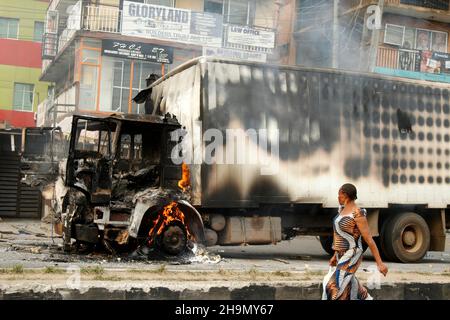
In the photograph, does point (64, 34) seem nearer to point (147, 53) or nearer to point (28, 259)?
point (147, 53)

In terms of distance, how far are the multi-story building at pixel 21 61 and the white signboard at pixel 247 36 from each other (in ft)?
44.7

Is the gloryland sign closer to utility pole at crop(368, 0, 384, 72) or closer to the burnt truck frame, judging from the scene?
utility pole at crop(368, 0, 384, 72)

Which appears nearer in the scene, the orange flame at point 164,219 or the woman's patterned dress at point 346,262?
the woman's patterned dress at point 346,262

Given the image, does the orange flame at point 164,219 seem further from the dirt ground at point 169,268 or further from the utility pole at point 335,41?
the utility pole at point 335,41

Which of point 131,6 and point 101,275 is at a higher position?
point 131,6

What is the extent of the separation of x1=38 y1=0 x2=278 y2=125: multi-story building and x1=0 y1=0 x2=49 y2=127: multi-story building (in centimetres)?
916

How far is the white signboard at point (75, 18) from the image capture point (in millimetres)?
22189

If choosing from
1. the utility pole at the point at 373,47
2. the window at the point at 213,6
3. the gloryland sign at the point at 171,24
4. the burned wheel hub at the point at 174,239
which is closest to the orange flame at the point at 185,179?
the burned wheel hub at the point at 174,239

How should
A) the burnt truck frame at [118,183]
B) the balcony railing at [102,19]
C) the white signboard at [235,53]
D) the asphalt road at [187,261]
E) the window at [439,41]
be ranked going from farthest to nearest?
1. the window at [439,41]
2. the white signboard at [235,53]
3. the balcony railing at [102,19]
4. the burnt truck frame at [118,183]
5. the asphalt road at [187,261]

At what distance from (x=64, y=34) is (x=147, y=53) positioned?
17.1 feet

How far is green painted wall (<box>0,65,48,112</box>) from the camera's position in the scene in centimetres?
3103

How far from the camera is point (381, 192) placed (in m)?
10.5

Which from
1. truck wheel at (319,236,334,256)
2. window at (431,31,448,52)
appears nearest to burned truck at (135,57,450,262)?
truck wheel at (319,236,334,256)
